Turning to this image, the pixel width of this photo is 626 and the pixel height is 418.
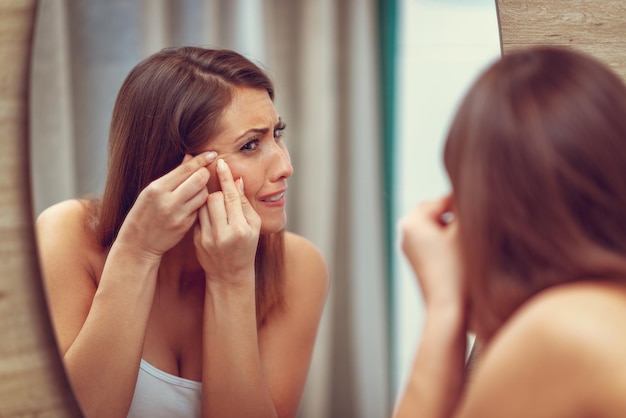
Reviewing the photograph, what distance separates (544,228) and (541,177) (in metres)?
0.03

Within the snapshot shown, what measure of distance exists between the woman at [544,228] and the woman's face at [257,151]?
0.55 ft

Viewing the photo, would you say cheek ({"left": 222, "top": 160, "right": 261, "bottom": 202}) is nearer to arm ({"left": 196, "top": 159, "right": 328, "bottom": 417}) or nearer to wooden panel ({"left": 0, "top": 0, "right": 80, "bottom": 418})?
arm ({"left": 196, "top": 159, "right": 328, "bottom": 417})

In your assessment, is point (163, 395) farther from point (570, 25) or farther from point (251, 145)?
point (570, 25)

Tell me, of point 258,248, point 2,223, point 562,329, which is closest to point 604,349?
point 562,329

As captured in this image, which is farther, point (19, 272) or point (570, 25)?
point (570, 25)

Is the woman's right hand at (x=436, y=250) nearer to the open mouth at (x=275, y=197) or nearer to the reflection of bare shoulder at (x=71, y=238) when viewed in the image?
the open mouth at (x=275, y=197)

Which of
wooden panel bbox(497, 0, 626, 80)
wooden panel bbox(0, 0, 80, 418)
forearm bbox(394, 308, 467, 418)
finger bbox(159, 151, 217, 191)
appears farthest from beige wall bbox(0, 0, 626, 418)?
wooden panel bbox(497, 0, 626, 80)

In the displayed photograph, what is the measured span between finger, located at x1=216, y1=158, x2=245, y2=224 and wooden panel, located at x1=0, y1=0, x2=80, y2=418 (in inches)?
5.4

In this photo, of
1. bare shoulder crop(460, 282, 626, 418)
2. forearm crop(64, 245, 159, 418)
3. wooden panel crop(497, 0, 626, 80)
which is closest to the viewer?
bare shoulder crop(460, 282, 626, 418)

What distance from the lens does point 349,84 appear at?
1.91ft

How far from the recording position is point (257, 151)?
567 millimetres

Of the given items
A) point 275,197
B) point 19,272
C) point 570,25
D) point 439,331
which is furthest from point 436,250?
point 570,25

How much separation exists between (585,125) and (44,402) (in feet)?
1.28

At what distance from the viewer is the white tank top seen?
56cm
